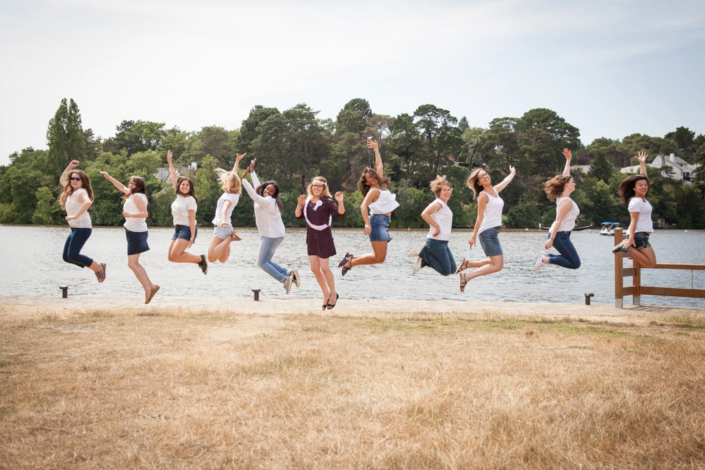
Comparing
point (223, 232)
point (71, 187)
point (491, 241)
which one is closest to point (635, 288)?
point (491, 241)

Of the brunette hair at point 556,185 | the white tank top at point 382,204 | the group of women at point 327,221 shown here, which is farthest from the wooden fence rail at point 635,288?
the white tank top at point 382,204

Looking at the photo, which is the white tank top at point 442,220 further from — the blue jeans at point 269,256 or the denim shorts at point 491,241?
the blue jeans at point 269,256

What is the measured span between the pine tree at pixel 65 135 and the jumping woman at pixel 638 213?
7111cm

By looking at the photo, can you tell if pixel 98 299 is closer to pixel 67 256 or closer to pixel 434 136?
pixel 67 256

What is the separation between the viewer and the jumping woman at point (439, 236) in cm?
1059

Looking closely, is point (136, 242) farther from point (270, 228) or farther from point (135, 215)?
point (270, 228)

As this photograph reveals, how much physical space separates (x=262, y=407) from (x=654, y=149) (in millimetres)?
145367

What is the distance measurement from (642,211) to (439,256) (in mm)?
4122

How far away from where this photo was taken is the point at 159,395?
7.83 m

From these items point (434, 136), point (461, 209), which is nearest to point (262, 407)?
point (461, 209)

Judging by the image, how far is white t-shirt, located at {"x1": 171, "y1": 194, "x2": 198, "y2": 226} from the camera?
35.9ft

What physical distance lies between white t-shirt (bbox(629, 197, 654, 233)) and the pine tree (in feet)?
234

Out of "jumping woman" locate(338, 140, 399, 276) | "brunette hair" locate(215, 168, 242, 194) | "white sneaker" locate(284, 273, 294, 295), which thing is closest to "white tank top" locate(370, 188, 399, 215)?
"jumping woman" locate(338, 140, 399, 276)

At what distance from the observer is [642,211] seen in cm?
1172
